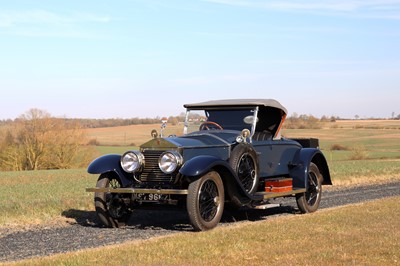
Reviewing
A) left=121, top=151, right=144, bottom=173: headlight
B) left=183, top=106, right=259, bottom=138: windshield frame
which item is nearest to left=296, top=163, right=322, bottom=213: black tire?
left=183, top=106, right=259, bottom=138: windshield frame

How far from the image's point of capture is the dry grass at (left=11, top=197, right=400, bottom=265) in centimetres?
705

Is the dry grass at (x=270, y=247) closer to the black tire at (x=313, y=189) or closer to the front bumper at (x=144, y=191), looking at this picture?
the front bumper at (x=144, y=191)

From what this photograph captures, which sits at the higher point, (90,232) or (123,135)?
(123,135)

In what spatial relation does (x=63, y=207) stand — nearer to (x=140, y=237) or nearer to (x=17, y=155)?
(x=140, y=237)

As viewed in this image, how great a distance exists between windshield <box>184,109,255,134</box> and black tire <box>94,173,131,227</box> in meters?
2.19

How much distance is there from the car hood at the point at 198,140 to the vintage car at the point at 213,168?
16 millimetres

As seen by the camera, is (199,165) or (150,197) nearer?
(199,165)

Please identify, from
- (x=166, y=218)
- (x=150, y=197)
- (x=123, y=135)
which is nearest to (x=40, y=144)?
(x=123, y=135)

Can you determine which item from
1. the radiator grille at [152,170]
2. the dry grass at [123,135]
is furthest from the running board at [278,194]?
the dry grass at [123,135]

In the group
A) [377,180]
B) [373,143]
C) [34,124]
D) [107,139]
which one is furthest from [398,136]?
[377,180]

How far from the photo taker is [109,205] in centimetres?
1084

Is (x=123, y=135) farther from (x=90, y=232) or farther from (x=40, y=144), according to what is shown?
(x=90, y=232)

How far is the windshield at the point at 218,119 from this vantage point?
474 inches

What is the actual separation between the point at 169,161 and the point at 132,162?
0.74m
